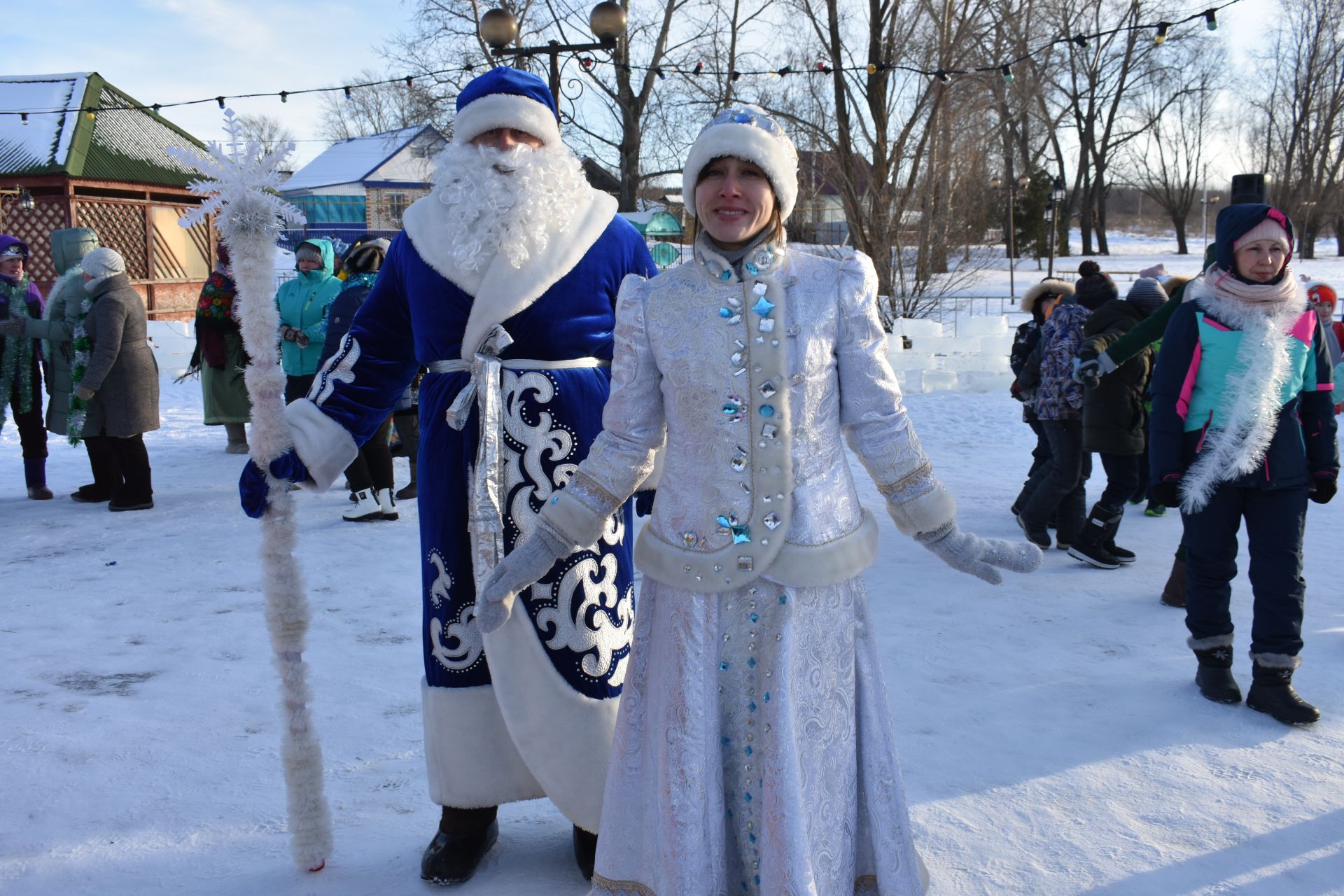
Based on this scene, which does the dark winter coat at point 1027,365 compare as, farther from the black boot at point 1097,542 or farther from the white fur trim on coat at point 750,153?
the white fur trim on coat at point 750,153

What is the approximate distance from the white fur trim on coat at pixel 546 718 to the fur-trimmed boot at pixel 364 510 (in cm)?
427

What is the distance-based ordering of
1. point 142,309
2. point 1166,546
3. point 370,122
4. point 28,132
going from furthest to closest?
point 370,122 → point 28,132 → point 142,309 → point 1166,546

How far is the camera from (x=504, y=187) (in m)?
2.64

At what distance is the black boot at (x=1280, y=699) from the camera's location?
356cm

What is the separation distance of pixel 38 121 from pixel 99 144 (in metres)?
1.15

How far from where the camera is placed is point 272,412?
253 centimetres

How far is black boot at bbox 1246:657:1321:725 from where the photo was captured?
3.56 metres

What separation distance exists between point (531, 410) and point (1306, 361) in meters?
2.75

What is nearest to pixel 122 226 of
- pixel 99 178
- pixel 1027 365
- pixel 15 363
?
pixel 99 178

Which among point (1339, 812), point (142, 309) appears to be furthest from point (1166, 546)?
point (142, 309)

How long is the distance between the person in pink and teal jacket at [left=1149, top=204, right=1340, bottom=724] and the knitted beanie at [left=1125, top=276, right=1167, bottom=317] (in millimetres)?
1856

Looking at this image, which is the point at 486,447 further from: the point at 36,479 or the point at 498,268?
the point at 36,479

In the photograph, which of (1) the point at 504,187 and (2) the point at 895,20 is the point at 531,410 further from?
(2) the point at 895,20

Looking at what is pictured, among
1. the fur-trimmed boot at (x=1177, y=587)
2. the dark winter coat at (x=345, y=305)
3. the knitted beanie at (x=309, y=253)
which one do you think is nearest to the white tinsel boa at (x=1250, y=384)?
the fur-trimmed boot at (x=1177, y=587)
